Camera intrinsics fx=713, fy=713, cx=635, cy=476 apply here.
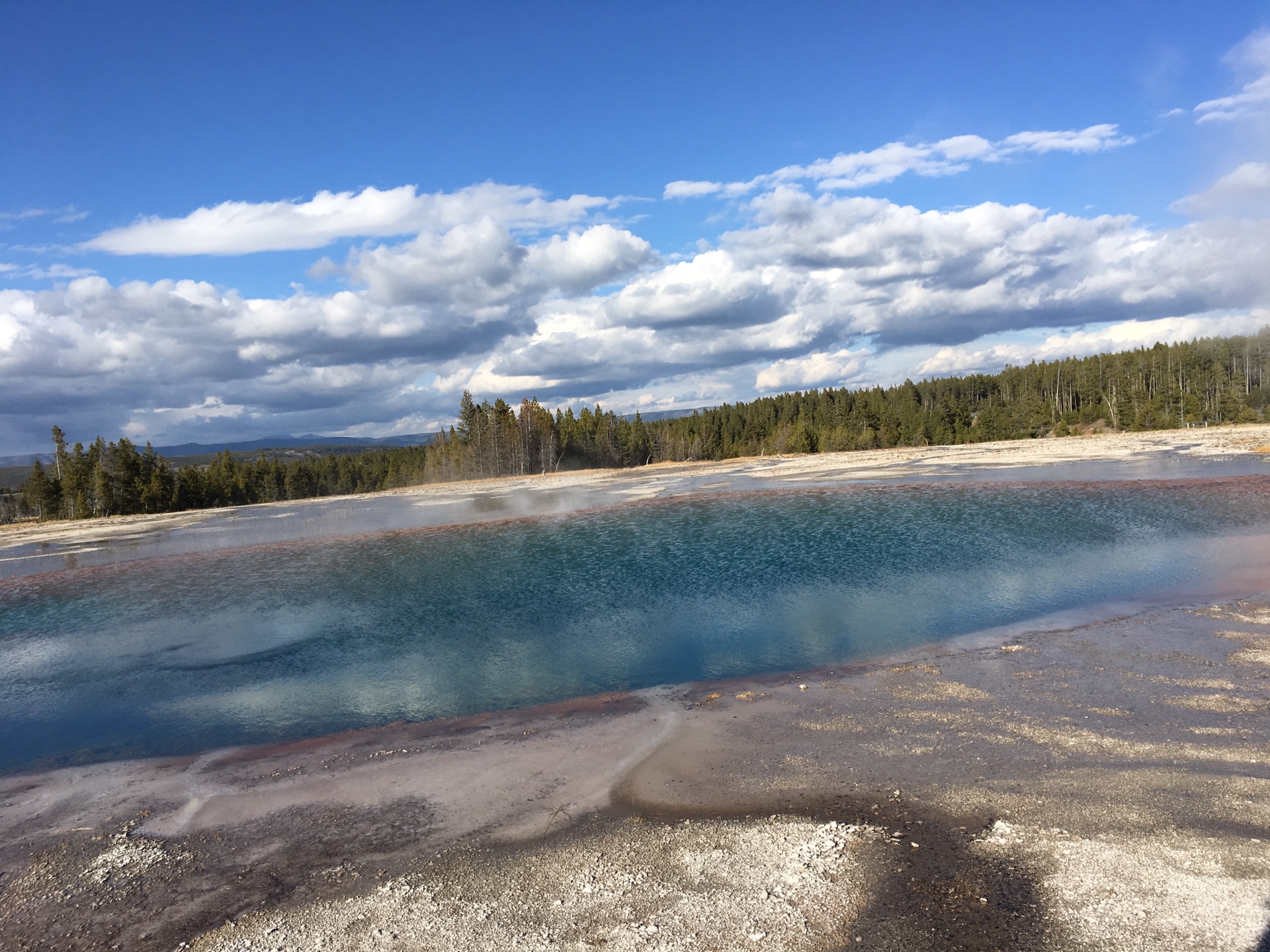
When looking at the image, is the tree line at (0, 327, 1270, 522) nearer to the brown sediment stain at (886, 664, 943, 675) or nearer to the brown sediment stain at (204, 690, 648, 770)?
the brown sediment stain at (204, 690, 648, 770)

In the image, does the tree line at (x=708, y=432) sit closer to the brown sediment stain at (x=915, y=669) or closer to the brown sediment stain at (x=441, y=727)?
the brown sediment stain at (x=441, y=727)

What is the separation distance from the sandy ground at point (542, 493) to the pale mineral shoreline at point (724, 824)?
42.2 meters

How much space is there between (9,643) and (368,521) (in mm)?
33003

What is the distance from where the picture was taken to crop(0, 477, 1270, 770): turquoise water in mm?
17219

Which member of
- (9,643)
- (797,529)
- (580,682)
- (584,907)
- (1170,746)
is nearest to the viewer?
(584,907)

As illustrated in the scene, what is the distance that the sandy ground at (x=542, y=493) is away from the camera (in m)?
55.0

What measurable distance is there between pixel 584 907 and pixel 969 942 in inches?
158

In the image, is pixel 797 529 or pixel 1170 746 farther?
pixel 797 529

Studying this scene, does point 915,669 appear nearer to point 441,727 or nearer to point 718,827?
point 718,827

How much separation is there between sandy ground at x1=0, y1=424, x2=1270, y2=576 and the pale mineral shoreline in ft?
139

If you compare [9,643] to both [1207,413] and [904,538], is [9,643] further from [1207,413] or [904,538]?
[1207,413]

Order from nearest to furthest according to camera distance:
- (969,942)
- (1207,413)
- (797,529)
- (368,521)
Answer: (969,942)
(797,529)
(368,521)
(1207,413)

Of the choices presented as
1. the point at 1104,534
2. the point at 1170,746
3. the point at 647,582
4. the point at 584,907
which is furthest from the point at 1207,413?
the point at 584,907

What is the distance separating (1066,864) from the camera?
26.8ft
